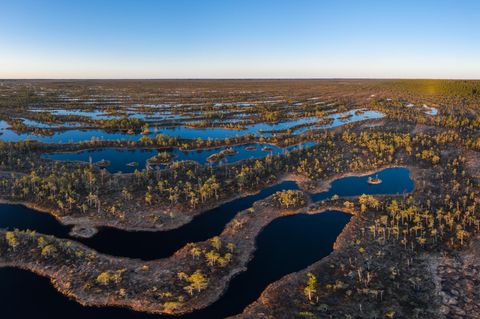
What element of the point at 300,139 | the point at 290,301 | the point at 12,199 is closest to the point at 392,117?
the point at 300,139

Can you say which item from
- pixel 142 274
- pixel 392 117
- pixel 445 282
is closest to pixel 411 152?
pixel 445 282

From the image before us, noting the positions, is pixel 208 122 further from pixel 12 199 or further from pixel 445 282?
pixel 445 282

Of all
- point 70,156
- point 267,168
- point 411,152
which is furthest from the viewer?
point 70,156

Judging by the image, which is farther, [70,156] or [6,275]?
[70,156]

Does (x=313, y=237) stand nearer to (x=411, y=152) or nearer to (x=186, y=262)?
(x=186, y=262)

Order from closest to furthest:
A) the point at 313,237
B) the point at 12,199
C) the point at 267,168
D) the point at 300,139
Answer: the point at 313,237, the point at 12,199, the point at 267,168, the point at 300,139

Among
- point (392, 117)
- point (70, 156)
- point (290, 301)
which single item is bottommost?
point (290, 301)

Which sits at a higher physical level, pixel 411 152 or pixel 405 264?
pixel 411 152
